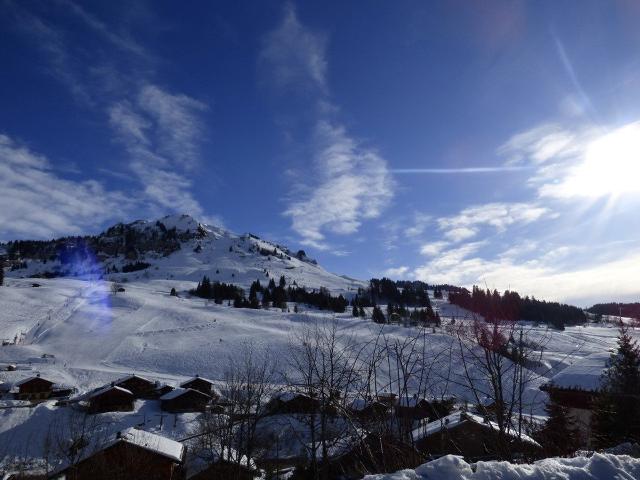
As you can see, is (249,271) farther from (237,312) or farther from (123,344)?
(123,344)

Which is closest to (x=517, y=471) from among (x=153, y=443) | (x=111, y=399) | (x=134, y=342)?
(x=153, y=443)

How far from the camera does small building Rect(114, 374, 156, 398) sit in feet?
145

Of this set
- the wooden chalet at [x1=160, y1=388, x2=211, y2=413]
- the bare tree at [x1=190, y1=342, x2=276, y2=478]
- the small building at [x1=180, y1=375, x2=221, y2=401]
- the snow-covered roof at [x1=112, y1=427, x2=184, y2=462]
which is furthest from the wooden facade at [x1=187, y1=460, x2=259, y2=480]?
the small building at [x1=180, y1=375, x2=221, y2=401]

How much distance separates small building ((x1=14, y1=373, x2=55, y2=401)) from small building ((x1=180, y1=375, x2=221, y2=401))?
47.1ft

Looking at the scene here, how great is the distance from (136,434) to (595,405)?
22.2 metres

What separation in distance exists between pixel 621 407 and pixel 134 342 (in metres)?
67.0

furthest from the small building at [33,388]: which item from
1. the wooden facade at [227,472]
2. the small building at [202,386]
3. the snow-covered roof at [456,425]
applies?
the snow-covered roof at [456,425]

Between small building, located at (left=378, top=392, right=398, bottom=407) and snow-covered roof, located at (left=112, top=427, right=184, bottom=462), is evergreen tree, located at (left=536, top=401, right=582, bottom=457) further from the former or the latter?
snow-covered roof, located at (left=112, top=427, right=184, bottom=462)

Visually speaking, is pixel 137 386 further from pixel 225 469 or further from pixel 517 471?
pixel 517 471

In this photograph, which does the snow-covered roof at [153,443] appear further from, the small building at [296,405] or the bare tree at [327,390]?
the bare tree at [327,390]

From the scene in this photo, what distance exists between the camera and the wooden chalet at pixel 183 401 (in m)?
39.1

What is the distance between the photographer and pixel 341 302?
405ft

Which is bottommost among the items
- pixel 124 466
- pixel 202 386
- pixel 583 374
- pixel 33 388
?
pixel 33 388

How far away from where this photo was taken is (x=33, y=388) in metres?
42.5
